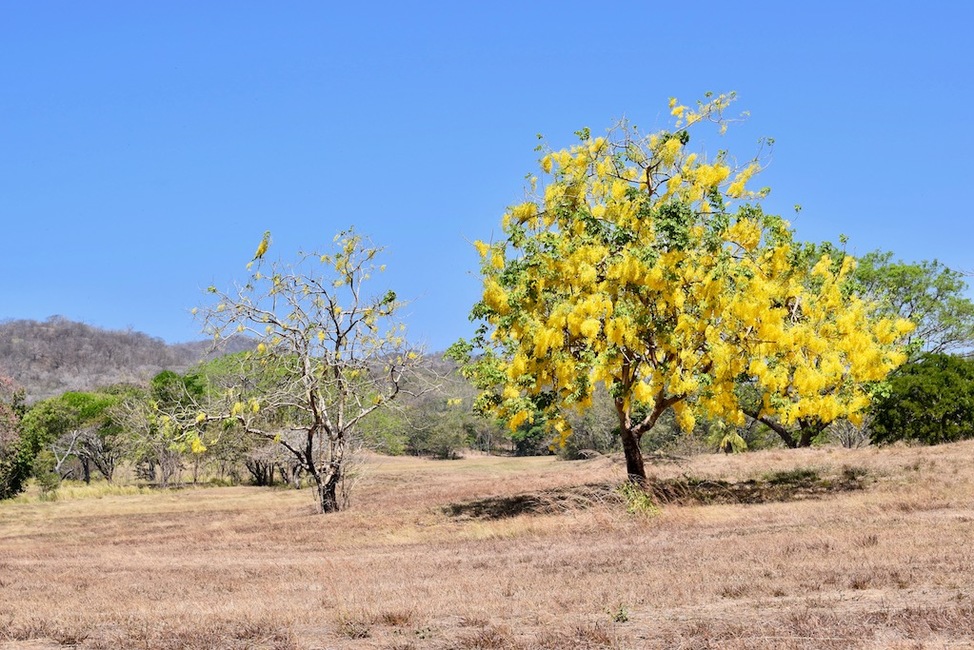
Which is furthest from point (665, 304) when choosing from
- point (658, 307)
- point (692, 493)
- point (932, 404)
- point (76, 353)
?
point (76, 353)

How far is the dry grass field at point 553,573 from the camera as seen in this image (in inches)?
335

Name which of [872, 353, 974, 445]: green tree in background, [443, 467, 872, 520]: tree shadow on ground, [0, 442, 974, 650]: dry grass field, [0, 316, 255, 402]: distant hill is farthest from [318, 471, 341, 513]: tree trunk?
[0, 316, 255, 402]: distant hill

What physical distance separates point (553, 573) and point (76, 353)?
15651cm

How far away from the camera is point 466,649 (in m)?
8.10

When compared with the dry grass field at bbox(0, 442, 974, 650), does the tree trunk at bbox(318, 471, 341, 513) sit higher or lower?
higher

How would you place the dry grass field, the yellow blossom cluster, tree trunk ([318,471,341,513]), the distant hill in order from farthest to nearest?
the distant hill
tree trunk ([318,471,341,513])
the yellow blossom cluster
the dry grass field

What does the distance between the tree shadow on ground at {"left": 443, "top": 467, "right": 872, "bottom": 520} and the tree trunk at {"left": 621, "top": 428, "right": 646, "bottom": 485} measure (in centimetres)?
43

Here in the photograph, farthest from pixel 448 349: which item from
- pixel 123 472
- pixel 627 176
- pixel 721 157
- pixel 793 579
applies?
pixel 123 472

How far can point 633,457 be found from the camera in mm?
22906

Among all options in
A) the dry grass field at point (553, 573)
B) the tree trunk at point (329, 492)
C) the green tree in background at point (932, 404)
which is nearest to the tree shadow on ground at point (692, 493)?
the dry grass field at point (553, 573)

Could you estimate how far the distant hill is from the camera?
132 m

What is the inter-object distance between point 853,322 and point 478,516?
10.1 meters

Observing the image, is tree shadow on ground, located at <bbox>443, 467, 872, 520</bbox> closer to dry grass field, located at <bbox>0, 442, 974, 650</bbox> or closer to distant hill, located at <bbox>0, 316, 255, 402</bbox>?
dry grass field, located at <bbox>0, 442, 974, 650</bbox>

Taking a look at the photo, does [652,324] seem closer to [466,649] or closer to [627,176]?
[627,176]
